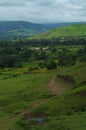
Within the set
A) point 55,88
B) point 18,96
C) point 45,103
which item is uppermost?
point 45,103

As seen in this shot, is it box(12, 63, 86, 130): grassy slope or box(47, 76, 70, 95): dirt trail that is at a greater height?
box(12, 63, 86, 130): grassy slope

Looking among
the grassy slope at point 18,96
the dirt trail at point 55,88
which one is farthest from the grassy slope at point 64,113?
the dirt trail at point 55,88

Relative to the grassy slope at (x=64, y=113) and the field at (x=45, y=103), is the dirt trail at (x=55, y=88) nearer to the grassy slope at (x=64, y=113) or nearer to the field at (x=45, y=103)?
the field at (x=45, y=103)

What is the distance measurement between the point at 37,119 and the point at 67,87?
82.8ft

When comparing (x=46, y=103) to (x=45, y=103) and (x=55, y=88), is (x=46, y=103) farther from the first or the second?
(x=55, y=88)

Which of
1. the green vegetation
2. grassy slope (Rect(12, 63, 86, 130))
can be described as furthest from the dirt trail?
grassy slope (Rect(12, 63, 86, 130))

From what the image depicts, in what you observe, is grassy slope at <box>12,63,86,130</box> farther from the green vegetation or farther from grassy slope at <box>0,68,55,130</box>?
grassy slope at <box>0,68,55,130</box>

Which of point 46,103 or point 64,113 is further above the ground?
point 46,103

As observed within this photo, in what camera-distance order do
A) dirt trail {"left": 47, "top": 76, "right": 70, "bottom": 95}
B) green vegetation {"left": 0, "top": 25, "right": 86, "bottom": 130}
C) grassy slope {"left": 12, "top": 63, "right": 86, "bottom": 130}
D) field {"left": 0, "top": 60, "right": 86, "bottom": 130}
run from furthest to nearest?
1. dirt trail {"left": 47, "top": 76, "right": 70, "bottom": 95}
2. field {"left": 0, "top": 60, "right": 86, "bottom": 130}
3. green vegetation {"left": 0, "top": 25, "right": 86, "bottom": 130}
4. grassy slope {"left": 12, "top": 63, "right": 86, "bottom": 130}

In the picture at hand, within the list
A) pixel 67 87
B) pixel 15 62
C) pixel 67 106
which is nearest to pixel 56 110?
pixel 67 106

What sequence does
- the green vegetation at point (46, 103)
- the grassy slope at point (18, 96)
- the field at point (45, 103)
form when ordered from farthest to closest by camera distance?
the grassy slope at point (18, 96), the field at point (45, 103), the green vegetation at point (46, 103)

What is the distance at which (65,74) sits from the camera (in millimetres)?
73812

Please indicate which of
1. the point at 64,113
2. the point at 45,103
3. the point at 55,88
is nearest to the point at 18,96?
the point at 55,88

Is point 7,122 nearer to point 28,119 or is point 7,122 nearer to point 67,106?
point 28,119
